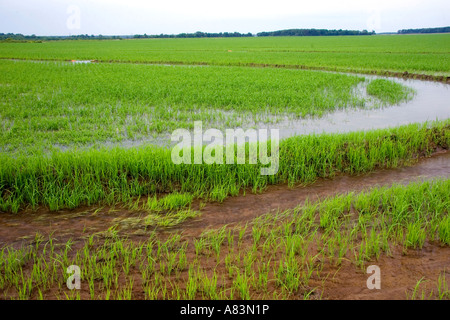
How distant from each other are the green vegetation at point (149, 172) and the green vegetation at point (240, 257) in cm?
88

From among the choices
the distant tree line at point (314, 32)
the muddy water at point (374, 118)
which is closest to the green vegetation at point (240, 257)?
the muddy water at point (374, 118)

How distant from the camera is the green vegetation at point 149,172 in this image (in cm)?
374

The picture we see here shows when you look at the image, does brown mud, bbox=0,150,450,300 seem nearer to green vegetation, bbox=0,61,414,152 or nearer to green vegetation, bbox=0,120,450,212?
green vegetation, bbox=0,120,450,212

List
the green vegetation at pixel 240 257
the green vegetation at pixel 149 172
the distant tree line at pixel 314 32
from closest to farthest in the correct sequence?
the green vegetation at pixel 240 257 → the green vegetation at pixel 149 172 → the distant tree line at pixel 314 32

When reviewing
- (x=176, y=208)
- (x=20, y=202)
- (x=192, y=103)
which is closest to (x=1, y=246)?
(x=20, y=202)

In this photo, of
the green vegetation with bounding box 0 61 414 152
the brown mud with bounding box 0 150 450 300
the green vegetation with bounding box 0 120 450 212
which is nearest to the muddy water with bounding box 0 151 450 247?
the brown mud with bounding box 0 150 450 300

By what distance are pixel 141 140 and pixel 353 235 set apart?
12.8ft

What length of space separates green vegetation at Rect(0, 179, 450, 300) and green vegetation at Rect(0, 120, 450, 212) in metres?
0.88

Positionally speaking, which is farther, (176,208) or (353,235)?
(176,208)

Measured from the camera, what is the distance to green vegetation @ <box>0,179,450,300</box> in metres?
2.24

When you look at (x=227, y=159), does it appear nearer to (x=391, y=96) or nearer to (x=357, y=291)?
(x=357, y=291)

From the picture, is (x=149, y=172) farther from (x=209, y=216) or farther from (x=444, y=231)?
(x=444, y=231)

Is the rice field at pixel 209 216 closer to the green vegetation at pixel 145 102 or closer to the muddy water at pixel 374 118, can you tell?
the green vegetation at pixel 145 102

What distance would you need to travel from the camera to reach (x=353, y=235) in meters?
2.91
